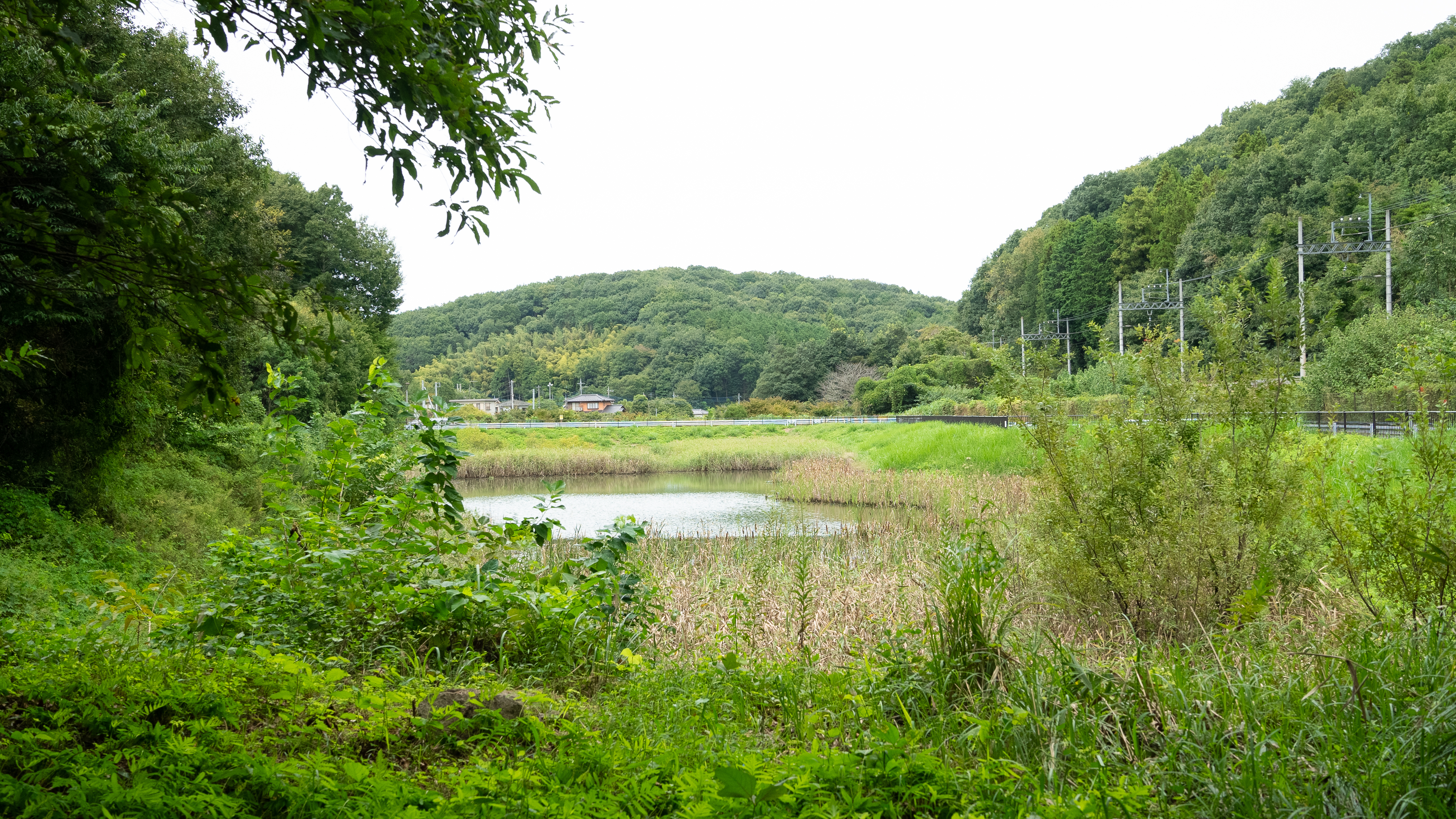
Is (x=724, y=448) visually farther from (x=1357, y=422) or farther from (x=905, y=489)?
(x=1357, y=422)

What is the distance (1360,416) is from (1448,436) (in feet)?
51.8

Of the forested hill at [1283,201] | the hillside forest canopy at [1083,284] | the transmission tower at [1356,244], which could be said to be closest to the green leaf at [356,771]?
the hillside forest canopy at [1083,284]

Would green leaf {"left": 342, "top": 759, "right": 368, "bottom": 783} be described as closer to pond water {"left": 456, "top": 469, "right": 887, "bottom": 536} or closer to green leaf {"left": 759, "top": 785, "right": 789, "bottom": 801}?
green leaf {"left": 759, "top": 785, "right": 789, "bottom": 801}

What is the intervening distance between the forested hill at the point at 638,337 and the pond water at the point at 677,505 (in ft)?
121

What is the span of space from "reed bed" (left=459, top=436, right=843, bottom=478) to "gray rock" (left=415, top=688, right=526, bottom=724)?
23.0 meters

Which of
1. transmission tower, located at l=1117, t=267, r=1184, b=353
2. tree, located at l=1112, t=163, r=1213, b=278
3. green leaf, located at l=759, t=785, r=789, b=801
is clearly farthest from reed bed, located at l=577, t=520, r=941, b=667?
tree, located at l=1112, t=163, r=1213, b=278

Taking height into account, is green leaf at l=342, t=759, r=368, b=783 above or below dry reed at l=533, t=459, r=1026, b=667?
above

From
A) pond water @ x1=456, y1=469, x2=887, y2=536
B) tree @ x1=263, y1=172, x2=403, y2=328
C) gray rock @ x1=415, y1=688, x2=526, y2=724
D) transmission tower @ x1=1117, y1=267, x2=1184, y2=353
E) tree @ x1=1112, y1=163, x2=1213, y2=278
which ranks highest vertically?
tree @ x1=1112, y1=163, x2=1213, y2=278

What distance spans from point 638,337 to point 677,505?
192 feet

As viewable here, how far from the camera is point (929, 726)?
2971 millimetres

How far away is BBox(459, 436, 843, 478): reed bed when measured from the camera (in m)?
27.5

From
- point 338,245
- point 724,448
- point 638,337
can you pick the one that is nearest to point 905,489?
point 724,448

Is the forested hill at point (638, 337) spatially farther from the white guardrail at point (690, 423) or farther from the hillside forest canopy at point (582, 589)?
the hillside forest canopy at point (582, 589)

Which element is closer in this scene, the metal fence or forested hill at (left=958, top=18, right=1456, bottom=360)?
the metal fence
